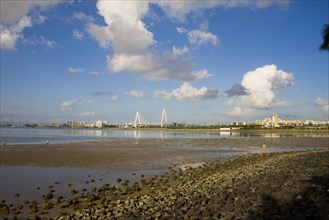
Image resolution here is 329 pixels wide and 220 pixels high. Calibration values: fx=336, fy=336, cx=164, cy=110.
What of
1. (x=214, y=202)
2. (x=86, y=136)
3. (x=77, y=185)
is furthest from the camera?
(x=86, y=136)

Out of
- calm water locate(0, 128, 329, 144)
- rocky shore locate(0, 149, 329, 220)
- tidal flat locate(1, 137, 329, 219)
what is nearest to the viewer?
rocky shore locate(0, 149, 329, 220)

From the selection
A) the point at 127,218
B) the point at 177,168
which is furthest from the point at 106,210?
the point at 177,168

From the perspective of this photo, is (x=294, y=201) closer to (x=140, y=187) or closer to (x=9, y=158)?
(x=140, y=187)

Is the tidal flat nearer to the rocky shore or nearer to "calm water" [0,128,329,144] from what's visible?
the rocky shore

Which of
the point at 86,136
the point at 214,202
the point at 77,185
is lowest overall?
the point at 77,185

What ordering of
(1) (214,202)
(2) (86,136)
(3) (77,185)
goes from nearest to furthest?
(1) (214,202)
(3) (77,185)
(2) (86,136)

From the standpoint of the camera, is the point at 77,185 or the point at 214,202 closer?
the point at 214,202

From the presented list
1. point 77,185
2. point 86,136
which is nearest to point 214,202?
point 77,185

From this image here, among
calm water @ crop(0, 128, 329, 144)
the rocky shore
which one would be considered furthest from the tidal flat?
calm water @ crop(0, 128, 329, 144)

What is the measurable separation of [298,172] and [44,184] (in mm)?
13401

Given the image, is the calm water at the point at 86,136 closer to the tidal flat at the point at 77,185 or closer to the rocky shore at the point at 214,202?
the tidal flat at the point at 77,185

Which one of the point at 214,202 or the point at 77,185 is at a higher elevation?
the point at 214,202

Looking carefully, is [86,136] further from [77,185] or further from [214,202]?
[214,202]

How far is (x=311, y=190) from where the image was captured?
12156 millimetres
